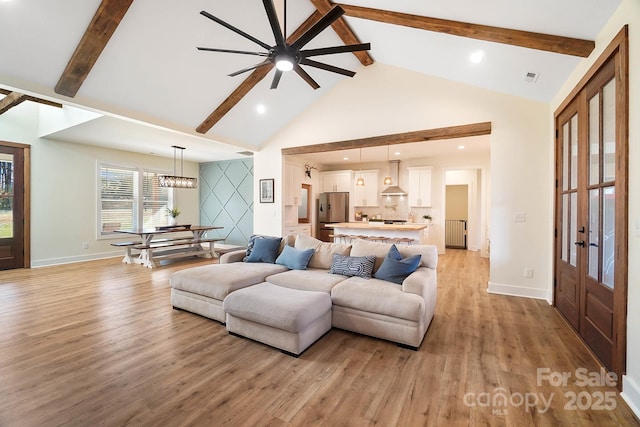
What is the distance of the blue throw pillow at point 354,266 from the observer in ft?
10.5

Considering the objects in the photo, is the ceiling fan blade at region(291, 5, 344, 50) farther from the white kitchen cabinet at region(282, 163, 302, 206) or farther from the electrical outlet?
the white kitchen cabinet at region(282, 163, 302, 206)

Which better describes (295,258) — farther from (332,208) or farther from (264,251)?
(332,208)

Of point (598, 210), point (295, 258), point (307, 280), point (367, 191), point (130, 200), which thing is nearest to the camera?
point (598, 210)

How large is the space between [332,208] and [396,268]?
553cm

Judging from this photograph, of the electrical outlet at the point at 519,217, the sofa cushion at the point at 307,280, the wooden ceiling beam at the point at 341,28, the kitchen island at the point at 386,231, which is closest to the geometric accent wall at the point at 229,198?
the kitchen island at the point at 386,231

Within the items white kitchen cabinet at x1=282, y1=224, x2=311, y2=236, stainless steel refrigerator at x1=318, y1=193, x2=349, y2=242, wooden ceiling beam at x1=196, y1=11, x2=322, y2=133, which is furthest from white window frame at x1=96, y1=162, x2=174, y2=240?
stainless steel refrigerator at x1=318, y1=193, x2=349, y2=242

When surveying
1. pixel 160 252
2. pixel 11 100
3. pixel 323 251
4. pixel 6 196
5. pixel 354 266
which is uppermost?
pixel 11 100

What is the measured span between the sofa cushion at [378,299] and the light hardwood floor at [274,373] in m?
0.31

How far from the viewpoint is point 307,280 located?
10.1 ft

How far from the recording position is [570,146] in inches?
123

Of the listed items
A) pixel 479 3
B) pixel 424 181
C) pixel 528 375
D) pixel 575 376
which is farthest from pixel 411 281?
pixel 424 181

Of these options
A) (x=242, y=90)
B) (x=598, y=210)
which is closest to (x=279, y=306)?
(x=598, y=210)

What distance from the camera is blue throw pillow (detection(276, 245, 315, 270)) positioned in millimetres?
3643

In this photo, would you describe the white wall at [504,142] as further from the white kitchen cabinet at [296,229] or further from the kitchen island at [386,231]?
the white kitchen cabinet at [296,229]
